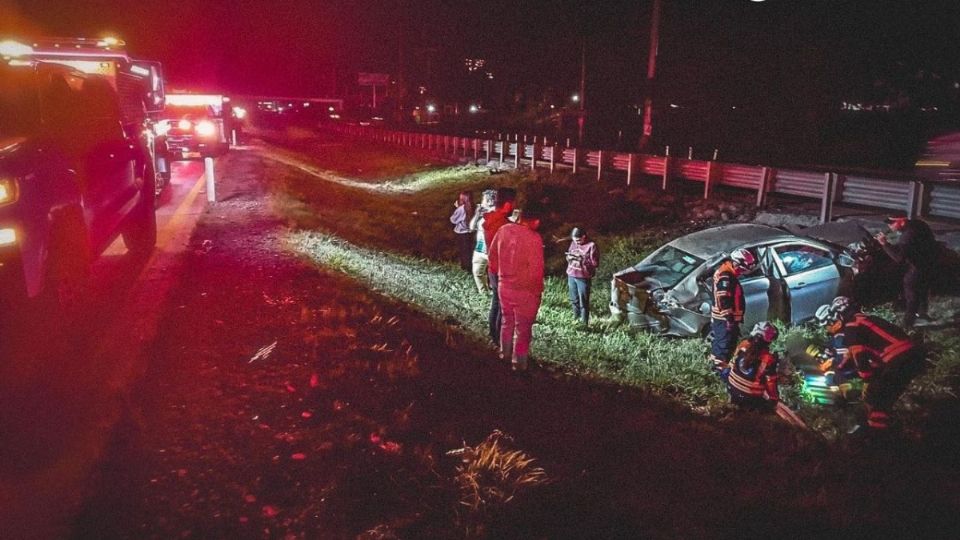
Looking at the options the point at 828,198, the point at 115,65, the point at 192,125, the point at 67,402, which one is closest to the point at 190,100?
the point at 192,125

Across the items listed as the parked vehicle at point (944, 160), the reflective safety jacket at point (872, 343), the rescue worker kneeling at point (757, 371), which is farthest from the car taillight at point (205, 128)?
the reflective safety jacket at point (872, 343)

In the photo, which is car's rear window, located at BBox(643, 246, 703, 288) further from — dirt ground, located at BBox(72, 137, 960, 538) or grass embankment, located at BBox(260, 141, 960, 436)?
dirt ground, located at BBox(72, 137, 960, 538)

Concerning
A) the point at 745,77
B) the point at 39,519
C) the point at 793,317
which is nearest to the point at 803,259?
the point at 793,317

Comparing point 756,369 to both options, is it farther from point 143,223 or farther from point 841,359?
point 143,223

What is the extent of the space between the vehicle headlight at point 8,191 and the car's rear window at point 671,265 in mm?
8191

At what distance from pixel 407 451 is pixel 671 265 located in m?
7.24

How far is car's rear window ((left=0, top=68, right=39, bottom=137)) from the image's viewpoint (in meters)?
5.31

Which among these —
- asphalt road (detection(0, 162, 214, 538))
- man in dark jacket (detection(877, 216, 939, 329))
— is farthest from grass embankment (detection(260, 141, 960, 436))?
asphalt road (detection(0, 162, 214, 538))

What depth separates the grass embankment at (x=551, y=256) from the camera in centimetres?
867

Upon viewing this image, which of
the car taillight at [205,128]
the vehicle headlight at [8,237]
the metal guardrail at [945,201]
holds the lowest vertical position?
the metal guardrail at [945,201]

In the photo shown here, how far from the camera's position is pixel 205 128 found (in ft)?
73.2

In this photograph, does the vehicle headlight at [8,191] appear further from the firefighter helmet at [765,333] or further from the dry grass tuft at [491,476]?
the firefighter helmet at [765,333]

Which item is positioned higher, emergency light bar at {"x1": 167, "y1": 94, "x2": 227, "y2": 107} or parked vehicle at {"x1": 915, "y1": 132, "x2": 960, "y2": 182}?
emergency light bar at {"x1": 167, "y1": 94, "x2": 227, "y2": 107}

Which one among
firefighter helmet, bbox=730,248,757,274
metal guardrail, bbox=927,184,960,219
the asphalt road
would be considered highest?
metal guardrail, bbox=927,184,960,219
